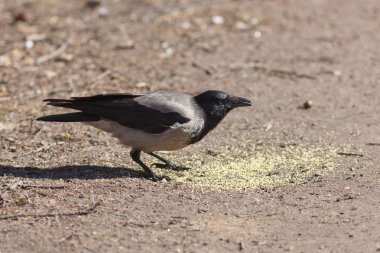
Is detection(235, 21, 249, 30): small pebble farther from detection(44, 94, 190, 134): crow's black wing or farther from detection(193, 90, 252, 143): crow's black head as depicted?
detection(44, 94, 190, 134): crow's black wing

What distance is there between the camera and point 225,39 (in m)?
12.5

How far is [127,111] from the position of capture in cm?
776

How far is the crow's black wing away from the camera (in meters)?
7.66

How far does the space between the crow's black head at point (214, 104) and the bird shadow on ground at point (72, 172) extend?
2.86 feet

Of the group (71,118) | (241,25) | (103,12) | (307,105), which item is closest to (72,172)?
(71,118)

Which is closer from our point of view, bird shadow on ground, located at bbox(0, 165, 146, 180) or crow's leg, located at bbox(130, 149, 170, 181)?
bird shadow on ground, located at bbox(0, 165, 146, 180)

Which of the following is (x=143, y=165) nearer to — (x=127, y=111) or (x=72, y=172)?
(x=127, y=111)

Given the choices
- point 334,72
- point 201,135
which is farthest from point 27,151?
point 334,72

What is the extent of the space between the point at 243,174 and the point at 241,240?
174 cm

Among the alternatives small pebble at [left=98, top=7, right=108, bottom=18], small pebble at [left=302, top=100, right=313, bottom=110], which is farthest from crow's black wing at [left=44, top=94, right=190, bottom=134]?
small pebble at [left=98, top=7, right=108, bottom=18]

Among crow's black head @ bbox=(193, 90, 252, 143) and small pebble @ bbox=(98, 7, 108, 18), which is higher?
small pebble @ bbox=(98, 7, 108, 18)

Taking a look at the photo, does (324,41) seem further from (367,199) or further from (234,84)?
(367,199)

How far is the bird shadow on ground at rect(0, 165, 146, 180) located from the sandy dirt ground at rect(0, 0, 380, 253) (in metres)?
0.02

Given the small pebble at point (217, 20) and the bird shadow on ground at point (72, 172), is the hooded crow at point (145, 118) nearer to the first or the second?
the bird shadow on ground at point (72, 172)
